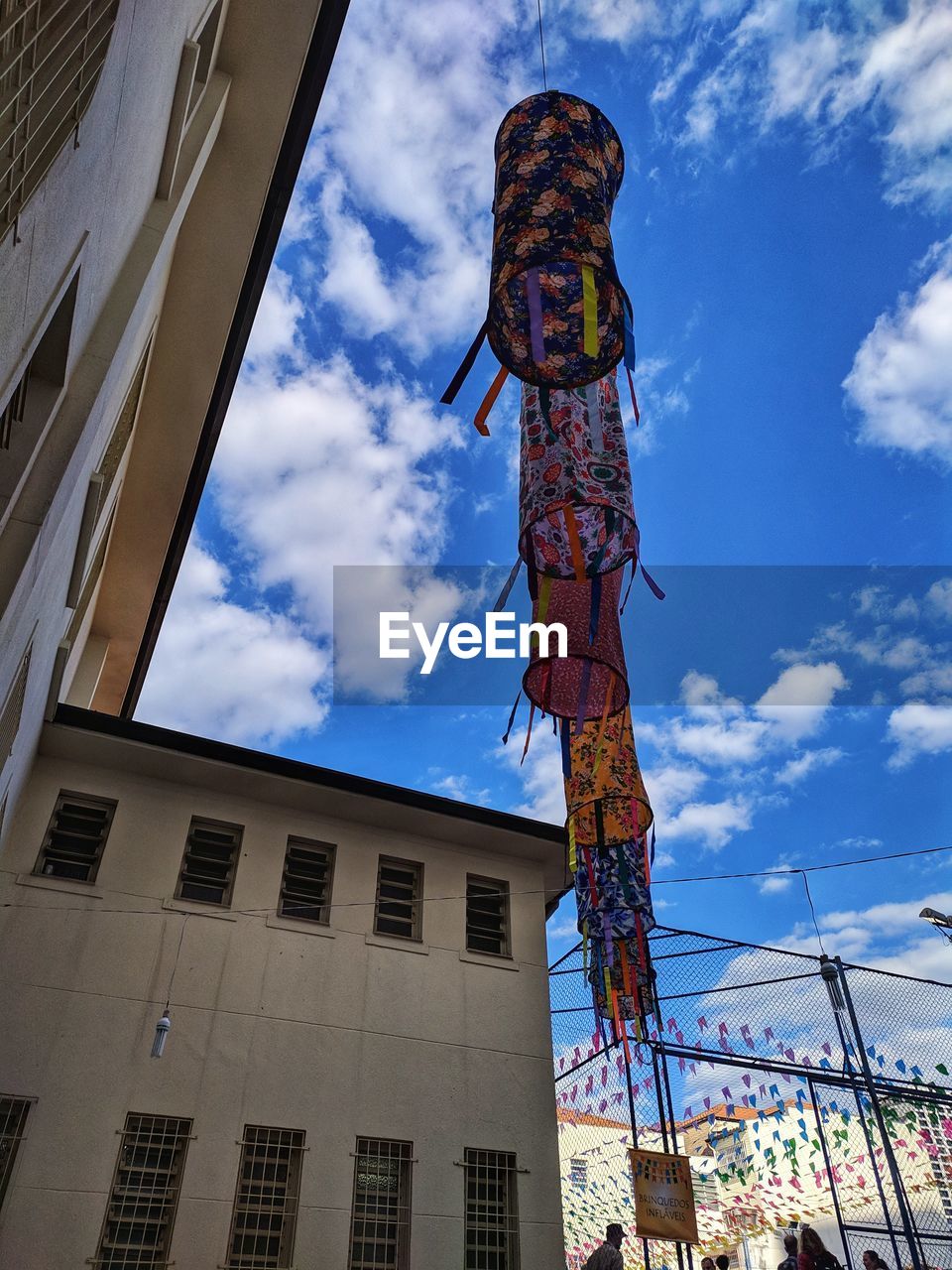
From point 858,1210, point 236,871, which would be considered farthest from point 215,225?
point 858,1210

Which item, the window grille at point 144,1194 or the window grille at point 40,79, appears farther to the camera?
the window grille at point 144,1194

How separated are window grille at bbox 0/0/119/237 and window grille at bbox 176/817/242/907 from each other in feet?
26.3

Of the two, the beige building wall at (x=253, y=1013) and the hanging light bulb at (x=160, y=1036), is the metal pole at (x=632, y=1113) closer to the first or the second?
the beige building wall at (x=253, y=1013)

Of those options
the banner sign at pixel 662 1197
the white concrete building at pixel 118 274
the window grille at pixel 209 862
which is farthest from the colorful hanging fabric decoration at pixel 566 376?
the banner sign at pixel 662 1197

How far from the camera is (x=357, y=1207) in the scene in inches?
332

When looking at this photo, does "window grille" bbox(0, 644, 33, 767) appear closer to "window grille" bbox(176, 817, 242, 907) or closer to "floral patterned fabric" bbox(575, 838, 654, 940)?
"window grille" bbox(176, 817, 242, 907)

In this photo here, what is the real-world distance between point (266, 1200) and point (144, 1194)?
116cm

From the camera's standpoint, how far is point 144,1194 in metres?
7.66

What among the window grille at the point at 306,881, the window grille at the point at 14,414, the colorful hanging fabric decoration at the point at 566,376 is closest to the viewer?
the window grille at the point at 14,414

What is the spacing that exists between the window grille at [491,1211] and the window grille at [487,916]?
2.29 metres

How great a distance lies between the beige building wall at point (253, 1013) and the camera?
773 centimetres

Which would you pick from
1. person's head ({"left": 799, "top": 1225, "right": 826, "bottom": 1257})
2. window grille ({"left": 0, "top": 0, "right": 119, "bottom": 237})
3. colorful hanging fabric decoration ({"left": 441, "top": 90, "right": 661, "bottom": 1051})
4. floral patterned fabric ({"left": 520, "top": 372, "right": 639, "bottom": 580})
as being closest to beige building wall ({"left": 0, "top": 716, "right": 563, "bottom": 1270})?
person's head ({"left": 799, "top": 1225, "right": 826, "bottom": 1257})

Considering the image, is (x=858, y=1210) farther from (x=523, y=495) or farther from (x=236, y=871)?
(x=523, y=495)

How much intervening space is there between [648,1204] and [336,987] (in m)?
4.04
